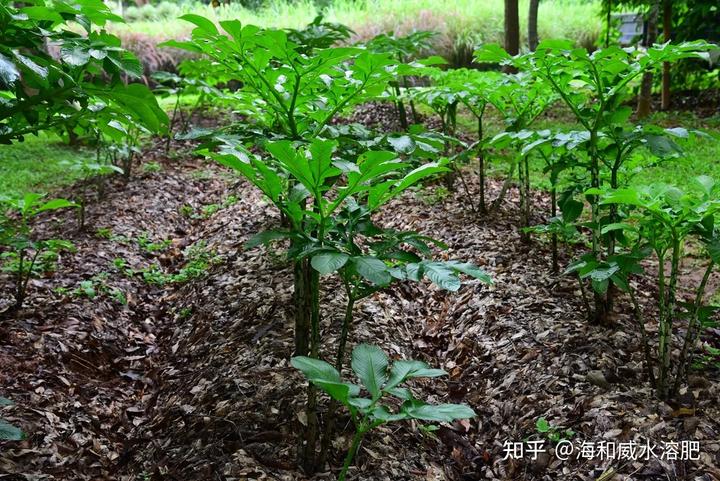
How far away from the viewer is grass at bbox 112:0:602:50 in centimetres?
892

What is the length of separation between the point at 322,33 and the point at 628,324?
2.28 meters

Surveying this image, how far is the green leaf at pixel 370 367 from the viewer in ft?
3.96

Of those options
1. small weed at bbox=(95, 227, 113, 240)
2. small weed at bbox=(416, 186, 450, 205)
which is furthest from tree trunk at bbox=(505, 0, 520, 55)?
small weed at bbox=(95, 227, 113, 240)

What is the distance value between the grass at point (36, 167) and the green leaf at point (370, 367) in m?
4.04

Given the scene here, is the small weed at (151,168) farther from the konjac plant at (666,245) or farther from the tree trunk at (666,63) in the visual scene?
the tree trunk at (666,63)

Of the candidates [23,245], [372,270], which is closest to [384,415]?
[372,270]

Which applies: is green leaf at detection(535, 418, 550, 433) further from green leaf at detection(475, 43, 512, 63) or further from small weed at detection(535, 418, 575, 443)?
green leaf at detection(475, 43, 512, 63)

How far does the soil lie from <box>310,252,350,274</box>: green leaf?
847mm

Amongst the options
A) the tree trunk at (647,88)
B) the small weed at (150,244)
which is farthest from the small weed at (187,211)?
the tree trunk at (647,88)

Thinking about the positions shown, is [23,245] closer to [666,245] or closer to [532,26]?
[666,245]

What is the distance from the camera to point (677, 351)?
221 cm

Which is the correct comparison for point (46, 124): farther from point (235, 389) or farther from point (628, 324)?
point (628, 324)

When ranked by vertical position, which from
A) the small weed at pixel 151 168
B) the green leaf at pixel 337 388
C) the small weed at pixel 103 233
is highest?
the green leaf at pixel 337 388

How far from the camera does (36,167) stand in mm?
5449
